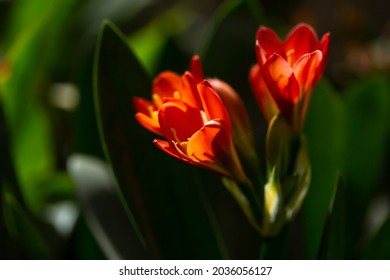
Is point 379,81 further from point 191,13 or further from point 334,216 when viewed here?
point 191,13

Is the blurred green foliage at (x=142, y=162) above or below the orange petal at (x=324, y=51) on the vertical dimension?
below

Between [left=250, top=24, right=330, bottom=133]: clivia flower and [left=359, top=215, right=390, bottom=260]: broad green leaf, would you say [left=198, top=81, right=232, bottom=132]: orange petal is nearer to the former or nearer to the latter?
[left=250, top=24, right=330, bottom=133]: clivia flower

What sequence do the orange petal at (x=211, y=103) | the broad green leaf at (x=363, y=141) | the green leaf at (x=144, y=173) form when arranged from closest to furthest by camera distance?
the orange petal at (x=211, y=103), the green leaf at (x=144, y=173), the broad green leaf at (x=363, y=141)

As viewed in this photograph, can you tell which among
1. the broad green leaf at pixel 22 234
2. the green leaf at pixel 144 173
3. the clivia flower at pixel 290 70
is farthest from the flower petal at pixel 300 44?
the broad green leaf at pixel 22 234

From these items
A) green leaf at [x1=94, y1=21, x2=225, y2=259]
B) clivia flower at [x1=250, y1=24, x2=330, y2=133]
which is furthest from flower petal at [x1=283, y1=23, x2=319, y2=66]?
green leaf at [x1=94, y1=21, x2=225, y2=259]

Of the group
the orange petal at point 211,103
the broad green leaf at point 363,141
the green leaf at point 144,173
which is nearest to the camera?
the orange petal at point 211,103

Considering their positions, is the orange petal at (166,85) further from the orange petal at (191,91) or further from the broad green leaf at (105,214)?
the broad green leaf at (105,214)

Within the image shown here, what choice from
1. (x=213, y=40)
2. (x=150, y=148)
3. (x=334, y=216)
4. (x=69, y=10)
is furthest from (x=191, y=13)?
(x=334, y=216)

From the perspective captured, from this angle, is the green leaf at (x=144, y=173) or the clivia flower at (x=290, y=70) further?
the green leaf at (x=144, y=173)
